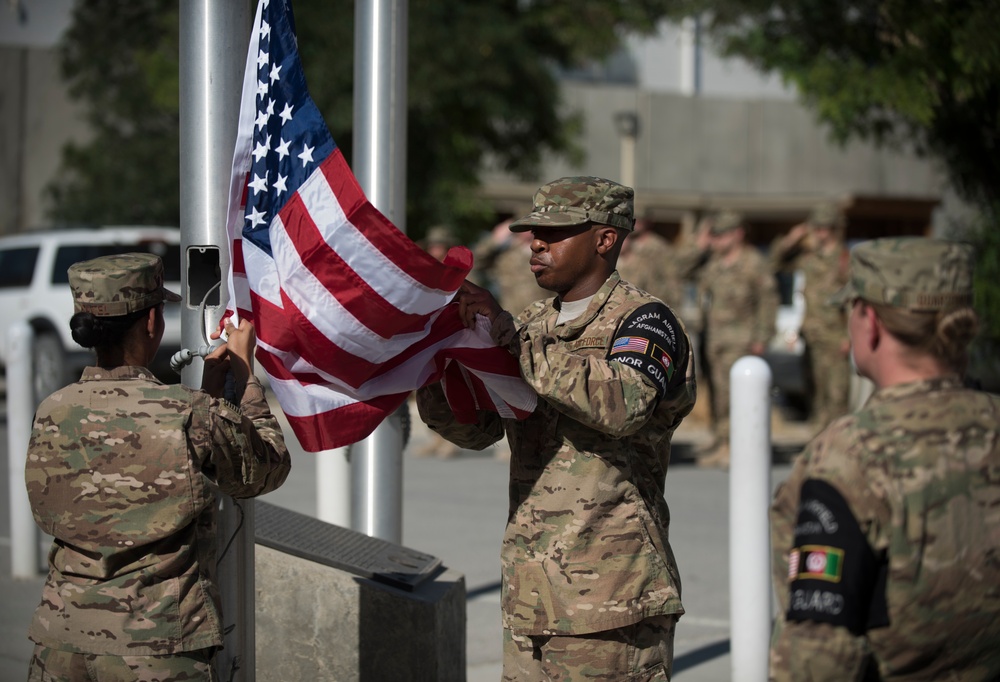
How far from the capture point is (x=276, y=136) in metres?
3.72

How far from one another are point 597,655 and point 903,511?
4.17ft

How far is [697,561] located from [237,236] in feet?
15.9

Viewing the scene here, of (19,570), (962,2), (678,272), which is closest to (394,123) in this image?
(19,570)

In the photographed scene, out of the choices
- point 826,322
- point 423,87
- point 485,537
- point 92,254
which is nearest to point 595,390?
point 485,537

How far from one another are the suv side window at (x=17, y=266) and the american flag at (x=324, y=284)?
13.4 meters

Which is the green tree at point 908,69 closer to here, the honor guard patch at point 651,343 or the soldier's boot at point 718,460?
the soldier's boot at point 718,460

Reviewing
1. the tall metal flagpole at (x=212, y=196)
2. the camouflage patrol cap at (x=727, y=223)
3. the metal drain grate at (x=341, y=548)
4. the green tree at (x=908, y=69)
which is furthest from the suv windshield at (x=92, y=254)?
the tall metal flagpole at (x=212, y=196)

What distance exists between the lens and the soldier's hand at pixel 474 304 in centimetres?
358

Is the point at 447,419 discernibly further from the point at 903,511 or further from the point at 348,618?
the point at 903,511

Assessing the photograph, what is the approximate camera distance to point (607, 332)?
355cm

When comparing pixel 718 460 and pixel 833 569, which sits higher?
pixel 833 569

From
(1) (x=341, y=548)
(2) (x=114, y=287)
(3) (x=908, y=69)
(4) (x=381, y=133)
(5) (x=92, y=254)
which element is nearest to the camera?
(2) (x=114, y=287)

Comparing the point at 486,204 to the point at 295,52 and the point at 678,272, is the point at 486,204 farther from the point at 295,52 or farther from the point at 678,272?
the point at 295,52

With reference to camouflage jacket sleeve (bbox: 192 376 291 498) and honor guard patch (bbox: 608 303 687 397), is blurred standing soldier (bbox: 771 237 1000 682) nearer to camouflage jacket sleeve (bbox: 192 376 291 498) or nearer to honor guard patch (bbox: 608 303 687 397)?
honor guard patch (bbox: 608 303 687 397)
